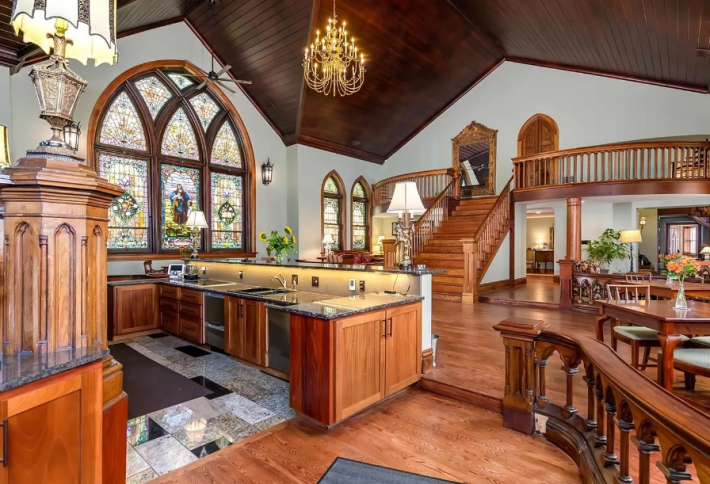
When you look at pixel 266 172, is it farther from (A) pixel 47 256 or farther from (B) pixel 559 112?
(A) pixel 47 256

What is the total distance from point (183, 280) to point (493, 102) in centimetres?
968

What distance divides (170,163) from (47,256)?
7256 mm

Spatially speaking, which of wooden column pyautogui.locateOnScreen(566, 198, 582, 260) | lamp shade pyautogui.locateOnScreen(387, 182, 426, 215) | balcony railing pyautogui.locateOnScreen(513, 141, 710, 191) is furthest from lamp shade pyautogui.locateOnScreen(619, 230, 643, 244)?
lamp shade pyautogui.locateOnScreen(387, 182, 426, 215)

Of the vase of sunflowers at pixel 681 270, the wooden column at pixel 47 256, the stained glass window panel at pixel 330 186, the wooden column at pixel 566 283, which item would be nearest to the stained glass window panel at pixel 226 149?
the stained glass window panel at pixel 330 186

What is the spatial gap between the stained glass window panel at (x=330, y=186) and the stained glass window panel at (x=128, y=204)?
4.71 metres

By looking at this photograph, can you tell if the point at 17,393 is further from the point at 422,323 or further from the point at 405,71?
the point at 405,71

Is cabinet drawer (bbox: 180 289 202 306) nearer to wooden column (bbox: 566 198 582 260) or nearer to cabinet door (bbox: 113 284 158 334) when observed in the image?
cabinet door (bbox: 113 284 158 334)

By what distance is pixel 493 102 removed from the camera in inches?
421

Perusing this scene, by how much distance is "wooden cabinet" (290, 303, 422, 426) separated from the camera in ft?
8.36

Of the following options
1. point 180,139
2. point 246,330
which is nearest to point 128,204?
point 180,139

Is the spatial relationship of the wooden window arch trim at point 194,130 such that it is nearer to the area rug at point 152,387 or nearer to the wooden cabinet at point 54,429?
the area rug at point 152,387

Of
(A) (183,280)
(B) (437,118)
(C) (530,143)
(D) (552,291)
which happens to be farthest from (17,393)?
(B) (437,118)

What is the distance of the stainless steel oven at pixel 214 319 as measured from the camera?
4422 millimetres

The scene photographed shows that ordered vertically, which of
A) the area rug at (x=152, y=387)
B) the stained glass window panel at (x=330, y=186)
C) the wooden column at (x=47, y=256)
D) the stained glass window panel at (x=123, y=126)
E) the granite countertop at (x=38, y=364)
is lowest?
the area rug at (x=152, y=387)
